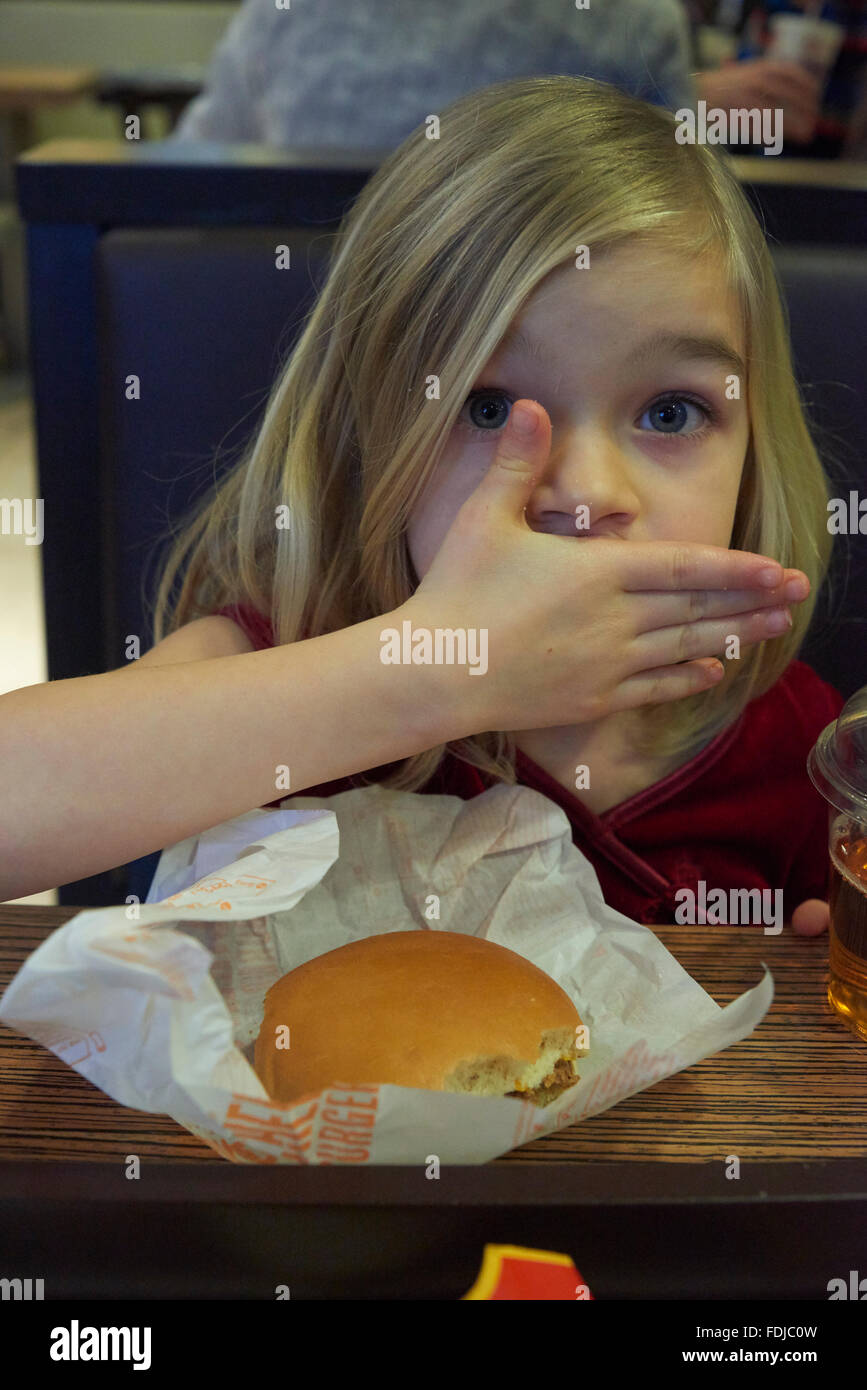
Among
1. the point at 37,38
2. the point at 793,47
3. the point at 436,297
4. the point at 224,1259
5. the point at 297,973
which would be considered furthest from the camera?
the point at 37,38

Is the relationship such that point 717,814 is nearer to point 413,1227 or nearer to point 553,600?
point 553,600

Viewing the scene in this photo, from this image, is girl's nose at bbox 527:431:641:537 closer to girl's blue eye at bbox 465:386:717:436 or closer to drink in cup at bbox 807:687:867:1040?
girl's blue eye at bbox 465:386:717:436

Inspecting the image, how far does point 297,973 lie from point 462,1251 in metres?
0.26

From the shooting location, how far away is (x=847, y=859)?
30.5 inches

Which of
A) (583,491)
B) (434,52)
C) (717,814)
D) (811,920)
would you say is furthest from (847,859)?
(434,52)

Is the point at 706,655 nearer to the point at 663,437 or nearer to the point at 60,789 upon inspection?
the point at 663,437

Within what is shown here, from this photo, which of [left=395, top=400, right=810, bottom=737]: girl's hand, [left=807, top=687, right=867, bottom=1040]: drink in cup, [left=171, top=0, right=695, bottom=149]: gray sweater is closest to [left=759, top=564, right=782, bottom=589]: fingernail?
[left=395, top=400, right=810, bottom=737]: girl's hand

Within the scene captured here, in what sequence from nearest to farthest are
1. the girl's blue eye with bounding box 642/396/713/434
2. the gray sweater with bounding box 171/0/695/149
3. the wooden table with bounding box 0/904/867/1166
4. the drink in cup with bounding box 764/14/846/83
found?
the wooden table with bounding box 0/904/867/1166 < the girl's blue eye with bounding box 642/396/713/434 < the gray sweater with bounding box 171/0/695/149 < the drink in cup with bounding box 764/14/846/83

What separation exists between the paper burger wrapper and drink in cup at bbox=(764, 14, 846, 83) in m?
2.06

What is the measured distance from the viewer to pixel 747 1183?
0.52 metres

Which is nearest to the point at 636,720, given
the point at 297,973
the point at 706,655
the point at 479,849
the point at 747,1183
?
the point at 706,655

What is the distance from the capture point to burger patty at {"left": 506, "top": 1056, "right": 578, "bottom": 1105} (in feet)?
2.32

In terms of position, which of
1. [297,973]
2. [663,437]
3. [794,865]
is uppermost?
[663,437]

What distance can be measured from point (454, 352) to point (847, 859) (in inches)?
18.4
